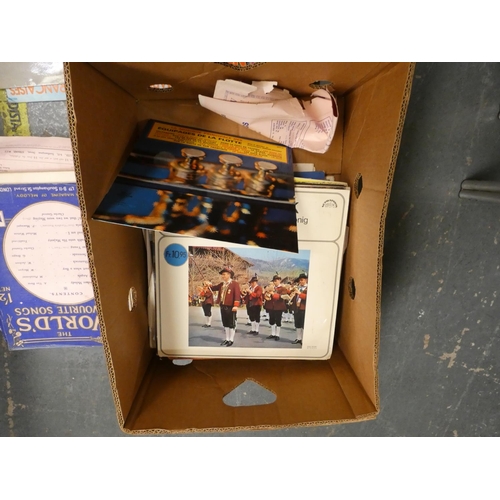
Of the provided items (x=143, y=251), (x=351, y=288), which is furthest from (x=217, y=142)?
(x=351, y=288)

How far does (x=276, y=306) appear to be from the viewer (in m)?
0.62

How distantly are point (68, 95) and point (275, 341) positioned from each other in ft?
1.49

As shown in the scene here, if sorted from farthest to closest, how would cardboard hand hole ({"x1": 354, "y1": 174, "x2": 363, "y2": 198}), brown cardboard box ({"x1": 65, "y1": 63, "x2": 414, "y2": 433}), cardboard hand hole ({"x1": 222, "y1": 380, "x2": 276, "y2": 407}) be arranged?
1. cardboard hand hole ({"x1": 222, "y1": 380, "x2": 276, "y2": 407})
2. cardboard hand hole ({"x1": 354, "y1": 174, "x2": 363, "y2": 198})
3. brown cardboard box ({"x1": 65, "y1": 63, "x2": 414, "y2": 433})

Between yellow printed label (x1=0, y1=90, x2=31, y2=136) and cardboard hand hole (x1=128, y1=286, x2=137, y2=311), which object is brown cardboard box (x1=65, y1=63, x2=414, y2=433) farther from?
yellow printed label (x1=0, y1=90, x2=31, y2=136)

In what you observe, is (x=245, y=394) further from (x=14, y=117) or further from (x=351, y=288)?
(x=14, y=117)

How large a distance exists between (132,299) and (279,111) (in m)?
0.36

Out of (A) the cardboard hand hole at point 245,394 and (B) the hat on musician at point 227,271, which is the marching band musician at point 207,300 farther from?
(A) the cardboard hand hole at point 245,394

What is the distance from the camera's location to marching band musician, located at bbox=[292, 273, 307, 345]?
610mm

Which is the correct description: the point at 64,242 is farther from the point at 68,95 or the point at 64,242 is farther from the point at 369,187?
the point at 369,187

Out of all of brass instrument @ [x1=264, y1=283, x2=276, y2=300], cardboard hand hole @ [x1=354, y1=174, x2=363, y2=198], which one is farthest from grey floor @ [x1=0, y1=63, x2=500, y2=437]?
brass instrument @ [x1=264, y1=283, x2=276, y2=300]

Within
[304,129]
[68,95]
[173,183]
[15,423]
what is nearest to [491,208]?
[304,129]

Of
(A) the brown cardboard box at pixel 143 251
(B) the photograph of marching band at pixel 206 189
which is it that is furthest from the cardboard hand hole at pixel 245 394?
(B) the photograph of marching band at pixel 206 189

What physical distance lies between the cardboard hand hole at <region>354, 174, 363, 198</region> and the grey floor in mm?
153

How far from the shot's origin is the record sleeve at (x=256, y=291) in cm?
59
